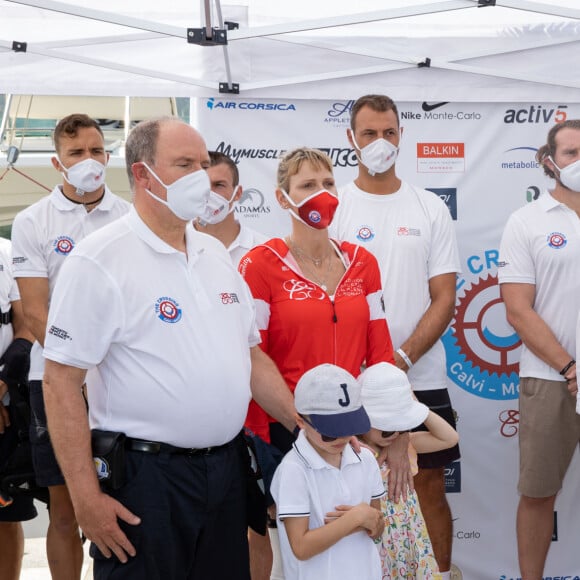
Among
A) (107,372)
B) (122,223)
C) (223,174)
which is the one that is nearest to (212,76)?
(223,174)

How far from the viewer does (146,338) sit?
8.66ft

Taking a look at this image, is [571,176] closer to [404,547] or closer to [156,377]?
[404,547]

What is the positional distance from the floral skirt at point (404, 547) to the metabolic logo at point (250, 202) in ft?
6.47

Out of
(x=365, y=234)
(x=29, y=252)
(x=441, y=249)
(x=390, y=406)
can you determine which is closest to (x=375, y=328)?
(x=390, y=406)

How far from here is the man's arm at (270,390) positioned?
10.6 ft

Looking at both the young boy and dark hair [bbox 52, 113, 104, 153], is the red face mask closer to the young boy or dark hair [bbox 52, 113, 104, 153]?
the young boy

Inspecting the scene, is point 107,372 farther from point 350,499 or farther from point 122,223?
point 350,499

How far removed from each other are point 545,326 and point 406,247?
70 centimetres

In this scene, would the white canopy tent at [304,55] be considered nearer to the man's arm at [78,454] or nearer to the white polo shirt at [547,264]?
the white polo shirt at [547,264]

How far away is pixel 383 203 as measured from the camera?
4.31 m

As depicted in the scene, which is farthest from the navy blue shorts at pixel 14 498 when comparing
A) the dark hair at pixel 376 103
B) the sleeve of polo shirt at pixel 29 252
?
the dark hair at pixel 376 103

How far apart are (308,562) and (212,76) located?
2.46 m

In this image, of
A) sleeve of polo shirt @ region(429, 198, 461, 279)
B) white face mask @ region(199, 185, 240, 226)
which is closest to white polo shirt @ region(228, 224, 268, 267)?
white face mask @ region(199, 185, 240, 226)

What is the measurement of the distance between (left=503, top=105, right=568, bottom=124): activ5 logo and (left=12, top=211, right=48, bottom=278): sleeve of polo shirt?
7.86ft
